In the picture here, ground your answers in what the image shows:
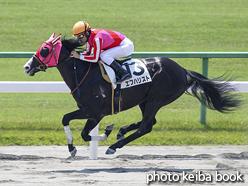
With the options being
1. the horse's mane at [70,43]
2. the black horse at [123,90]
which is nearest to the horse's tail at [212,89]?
the black horse at [123,90]

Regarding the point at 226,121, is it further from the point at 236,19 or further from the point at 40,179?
the point at 236,19

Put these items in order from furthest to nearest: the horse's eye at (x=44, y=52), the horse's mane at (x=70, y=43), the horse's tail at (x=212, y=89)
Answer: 1. the horse's tail at (x=212, y=89)
2. the horse's mane at (x=70, y=43)
3. the horse's eye at (x=44, y=52)

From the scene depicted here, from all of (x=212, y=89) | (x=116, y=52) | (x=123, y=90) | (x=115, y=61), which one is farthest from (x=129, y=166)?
(x=212, y=89)

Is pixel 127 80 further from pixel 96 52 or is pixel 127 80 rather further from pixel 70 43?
pixel 70 43

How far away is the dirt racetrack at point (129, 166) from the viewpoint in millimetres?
4195

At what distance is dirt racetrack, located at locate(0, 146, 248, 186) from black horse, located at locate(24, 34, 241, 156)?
32cm

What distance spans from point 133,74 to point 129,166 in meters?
1.17

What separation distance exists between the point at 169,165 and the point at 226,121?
2.12 metres

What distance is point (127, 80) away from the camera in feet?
16.2

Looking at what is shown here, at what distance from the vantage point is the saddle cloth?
4865 mm

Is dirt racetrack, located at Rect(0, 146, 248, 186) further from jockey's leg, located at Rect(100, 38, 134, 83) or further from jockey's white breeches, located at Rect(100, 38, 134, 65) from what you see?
jockey's white breeches, located at Rect(100, 38, 134, 65)

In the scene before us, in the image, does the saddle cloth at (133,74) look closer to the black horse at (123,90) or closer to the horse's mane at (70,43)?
the black horse at (123,90)

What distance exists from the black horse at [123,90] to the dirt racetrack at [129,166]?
325 millimetres

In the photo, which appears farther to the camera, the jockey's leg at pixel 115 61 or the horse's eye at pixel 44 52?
the jockey's leg at pixel 115 61
